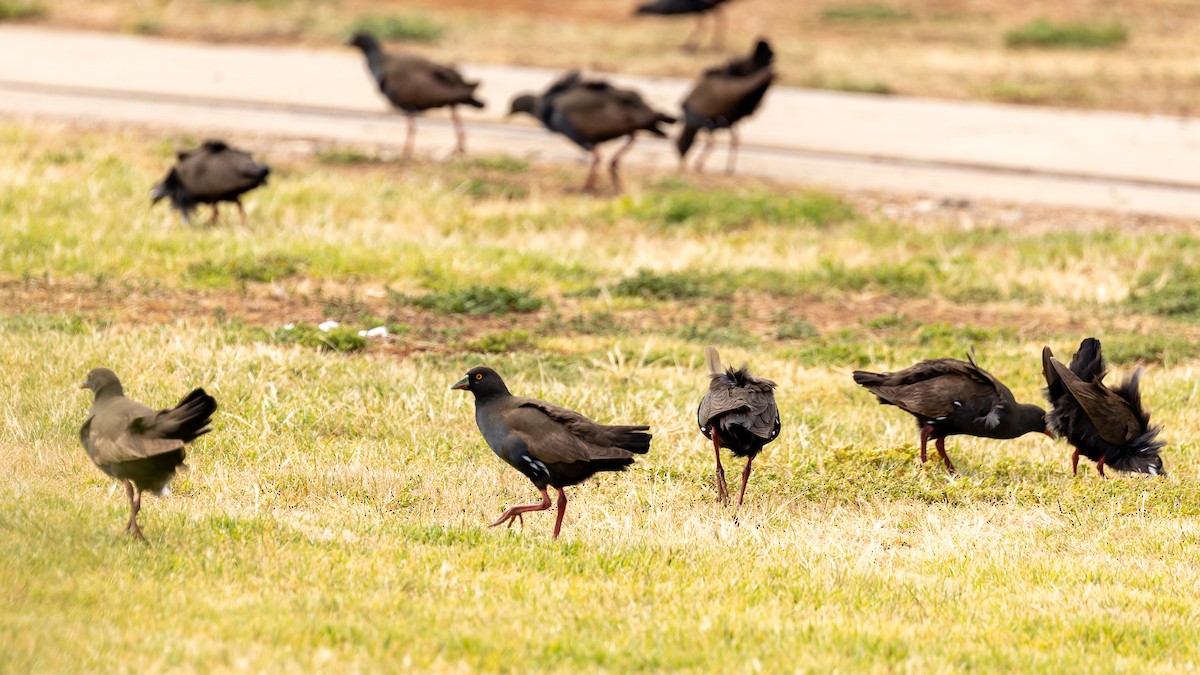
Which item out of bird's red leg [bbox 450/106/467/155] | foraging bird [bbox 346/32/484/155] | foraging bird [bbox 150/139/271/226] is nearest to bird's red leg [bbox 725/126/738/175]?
foraging bird [bbox 346/32/484/155]

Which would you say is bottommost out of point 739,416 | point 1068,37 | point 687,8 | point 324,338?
point 324,338

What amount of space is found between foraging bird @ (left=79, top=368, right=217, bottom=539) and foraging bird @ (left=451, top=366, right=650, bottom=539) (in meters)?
1.34

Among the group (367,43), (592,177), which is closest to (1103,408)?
(592,177)

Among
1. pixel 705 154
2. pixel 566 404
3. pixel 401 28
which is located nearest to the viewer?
pixel 566 404

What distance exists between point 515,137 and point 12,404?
985cm

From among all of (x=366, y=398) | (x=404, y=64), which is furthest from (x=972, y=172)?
(x=366, y=398)

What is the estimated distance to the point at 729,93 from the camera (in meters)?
15.6

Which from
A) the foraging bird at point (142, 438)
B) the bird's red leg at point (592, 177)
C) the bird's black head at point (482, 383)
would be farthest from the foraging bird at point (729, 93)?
the foraging bird at point (142, 438)

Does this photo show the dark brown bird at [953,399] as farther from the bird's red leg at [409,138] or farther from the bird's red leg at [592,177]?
the bird's red leg at [409,138]

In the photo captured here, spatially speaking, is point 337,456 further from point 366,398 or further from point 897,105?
point 897,105

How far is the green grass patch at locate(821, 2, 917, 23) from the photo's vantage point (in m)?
25.0

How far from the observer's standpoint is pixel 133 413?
21.3ft

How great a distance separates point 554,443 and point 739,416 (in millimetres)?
1072

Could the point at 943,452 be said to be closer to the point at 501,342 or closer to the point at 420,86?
the point at 501,342
